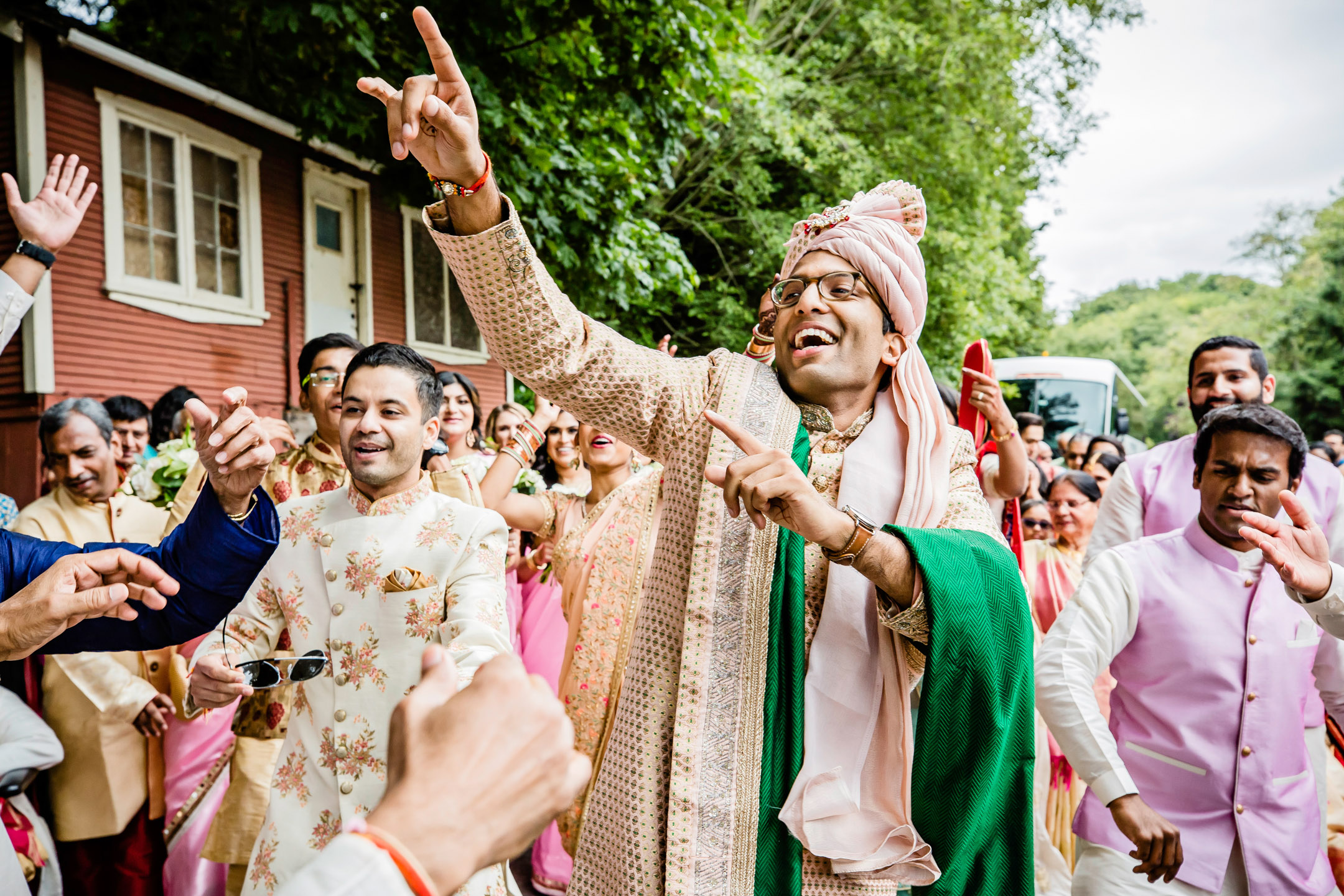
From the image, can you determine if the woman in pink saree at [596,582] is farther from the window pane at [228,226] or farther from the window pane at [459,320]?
the window pane at [459,320]

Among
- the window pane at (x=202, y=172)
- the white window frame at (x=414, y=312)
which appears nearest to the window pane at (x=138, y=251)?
the window pane at (x=202, y=172)

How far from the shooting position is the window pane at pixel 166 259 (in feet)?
27.9

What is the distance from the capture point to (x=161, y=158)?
8477 mm

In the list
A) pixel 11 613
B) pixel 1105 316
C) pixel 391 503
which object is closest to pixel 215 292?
pixel 391 503

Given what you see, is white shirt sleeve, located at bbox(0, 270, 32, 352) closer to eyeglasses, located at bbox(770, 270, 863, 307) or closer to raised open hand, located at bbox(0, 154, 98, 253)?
raised open hand, located at bbox(0, 154, 98, 253)

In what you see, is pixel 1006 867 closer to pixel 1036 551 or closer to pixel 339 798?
pixel 339 798

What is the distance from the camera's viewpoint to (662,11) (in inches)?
322

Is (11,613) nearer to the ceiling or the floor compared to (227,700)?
nearer to the ceiling

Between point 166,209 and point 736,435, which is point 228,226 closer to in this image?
point 166,209

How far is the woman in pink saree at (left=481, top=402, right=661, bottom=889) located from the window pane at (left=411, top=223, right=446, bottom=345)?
316 inches

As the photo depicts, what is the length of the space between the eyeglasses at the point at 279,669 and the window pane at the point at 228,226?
7.90 meters

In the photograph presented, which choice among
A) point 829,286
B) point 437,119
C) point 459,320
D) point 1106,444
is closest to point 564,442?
point 829,286

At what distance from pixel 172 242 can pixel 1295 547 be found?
30.2 ft

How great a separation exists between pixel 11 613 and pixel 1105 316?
109m
